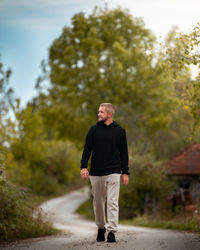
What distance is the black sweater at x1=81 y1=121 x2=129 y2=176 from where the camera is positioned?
22.7 ft

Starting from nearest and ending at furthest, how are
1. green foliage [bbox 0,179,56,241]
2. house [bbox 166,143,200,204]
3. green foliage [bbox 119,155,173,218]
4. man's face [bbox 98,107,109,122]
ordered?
man's face [bbox 98,107,109,122] → green foliage [bbox 0,179,56,241] → green foliage [bbox 119,155,173,218] → house [bbox 166,143,200,204]

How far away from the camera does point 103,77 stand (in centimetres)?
2383

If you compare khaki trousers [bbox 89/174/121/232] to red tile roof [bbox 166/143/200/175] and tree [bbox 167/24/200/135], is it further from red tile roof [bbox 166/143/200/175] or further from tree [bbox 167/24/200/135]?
red tile roof [bbox 166/143/200/175]

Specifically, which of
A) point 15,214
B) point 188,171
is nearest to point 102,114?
point 15,214

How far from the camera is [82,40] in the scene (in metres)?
24.2

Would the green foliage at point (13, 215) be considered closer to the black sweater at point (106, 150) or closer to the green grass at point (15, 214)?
the green grass at point (15, 214)

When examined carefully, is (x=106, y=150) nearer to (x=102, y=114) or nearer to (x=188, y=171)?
(x=102, y=114)

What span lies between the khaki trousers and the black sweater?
0.36 feet

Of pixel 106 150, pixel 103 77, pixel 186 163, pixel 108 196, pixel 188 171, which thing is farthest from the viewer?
pixel 103 77

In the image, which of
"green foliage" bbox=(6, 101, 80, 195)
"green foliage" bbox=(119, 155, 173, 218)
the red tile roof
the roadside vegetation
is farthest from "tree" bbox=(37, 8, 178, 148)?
"green foliage" bbox=(6, 101, 80, 195)

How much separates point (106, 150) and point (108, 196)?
78cm

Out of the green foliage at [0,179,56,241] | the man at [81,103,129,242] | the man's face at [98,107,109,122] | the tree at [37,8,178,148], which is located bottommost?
the green foliage at [0,179,56,241]

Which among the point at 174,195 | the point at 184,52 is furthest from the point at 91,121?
the point at 184,52

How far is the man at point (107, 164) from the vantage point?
6840 millimetres
